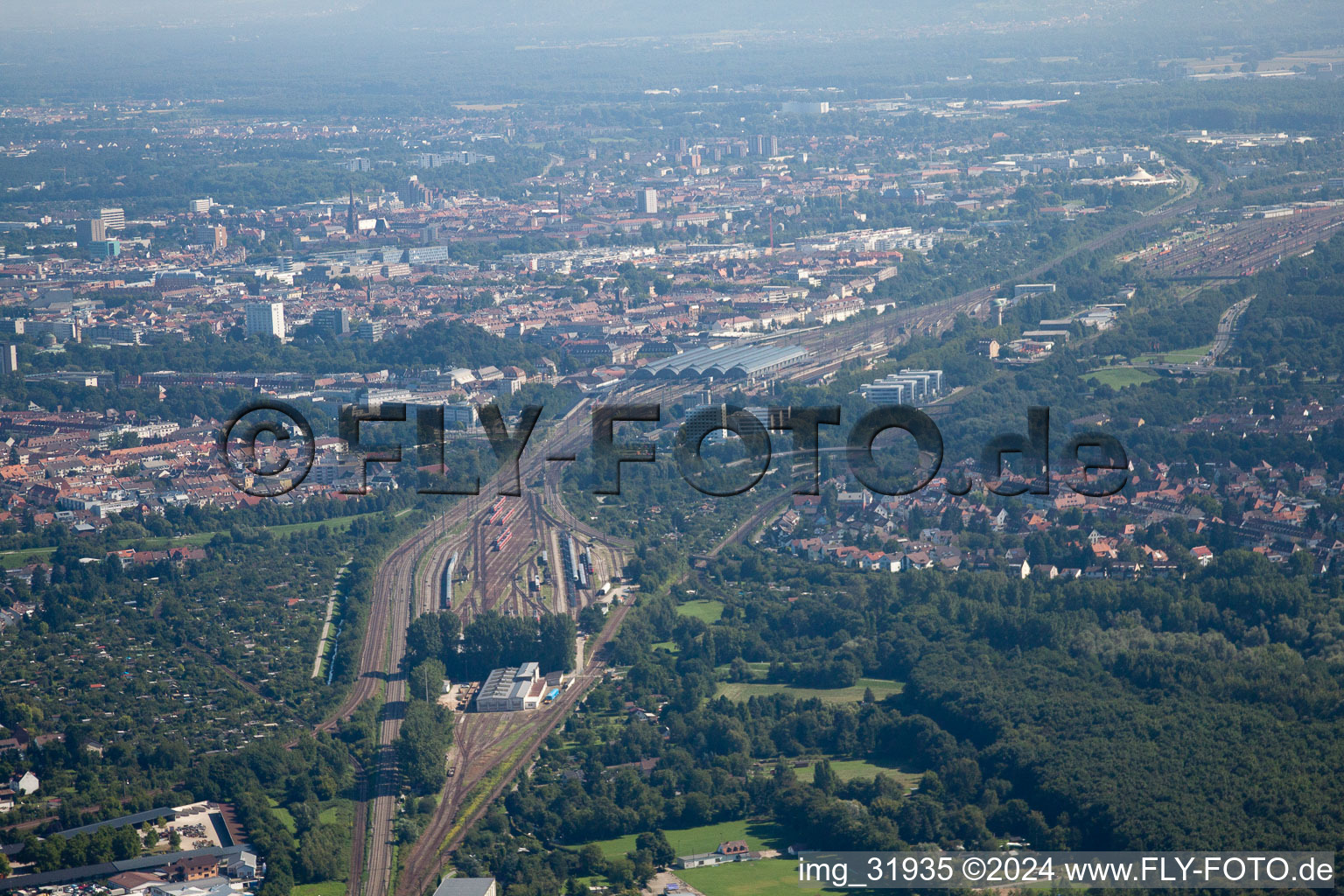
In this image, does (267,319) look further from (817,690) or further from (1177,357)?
(817,690)

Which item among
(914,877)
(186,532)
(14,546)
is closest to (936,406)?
(186,532)

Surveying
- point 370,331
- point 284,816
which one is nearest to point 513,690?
point 284,816

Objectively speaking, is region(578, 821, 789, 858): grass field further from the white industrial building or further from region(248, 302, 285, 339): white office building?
region(248, 302, 285, 339): white office building

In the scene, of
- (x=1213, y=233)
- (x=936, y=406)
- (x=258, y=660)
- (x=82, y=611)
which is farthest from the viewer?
(x=1213, y=233)

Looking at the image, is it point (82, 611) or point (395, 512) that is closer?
point (82, 611)

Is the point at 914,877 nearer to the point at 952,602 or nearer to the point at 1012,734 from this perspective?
the point at 1012,734

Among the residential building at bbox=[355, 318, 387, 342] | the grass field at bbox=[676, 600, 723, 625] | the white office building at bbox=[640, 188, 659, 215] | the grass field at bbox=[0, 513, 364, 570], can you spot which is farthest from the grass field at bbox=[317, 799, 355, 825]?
the white office building at bbox=[640, 188, 659, 215]

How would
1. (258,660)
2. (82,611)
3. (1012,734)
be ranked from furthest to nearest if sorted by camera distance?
(82,611), (258,660), (1012,734)

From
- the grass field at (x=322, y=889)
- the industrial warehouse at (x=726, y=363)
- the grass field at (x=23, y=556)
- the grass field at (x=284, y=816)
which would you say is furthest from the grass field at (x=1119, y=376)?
the grass field at (x=322, y=889)
